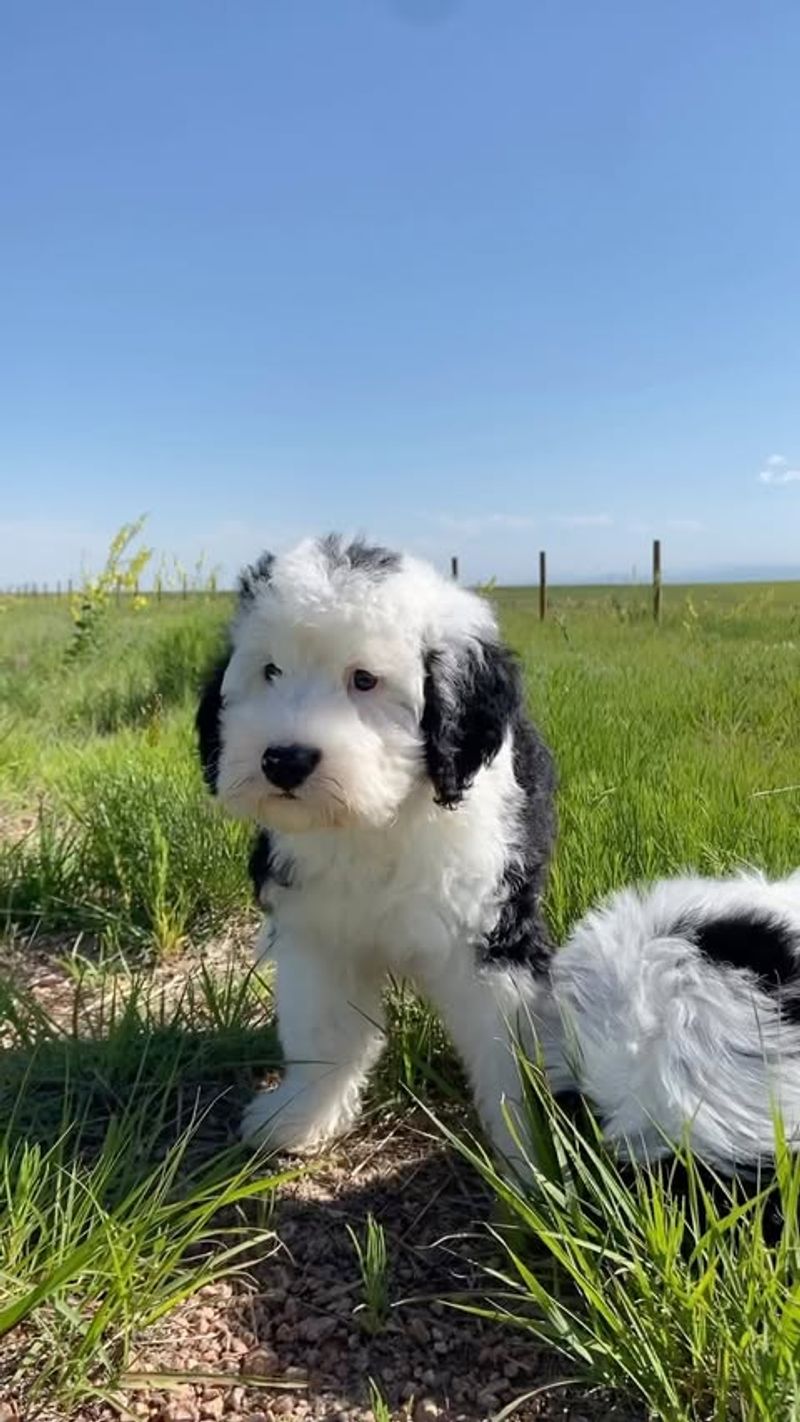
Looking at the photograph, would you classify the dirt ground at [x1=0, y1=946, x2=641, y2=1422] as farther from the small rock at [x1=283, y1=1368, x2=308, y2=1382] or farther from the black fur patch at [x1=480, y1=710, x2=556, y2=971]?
the black fur patch at [x1=480, y1=710, x2=556, y2=971]

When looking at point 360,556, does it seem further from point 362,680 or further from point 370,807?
point 370,807

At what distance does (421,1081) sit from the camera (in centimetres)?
255

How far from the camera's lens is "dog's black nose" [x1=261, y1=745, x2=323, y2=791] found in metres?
2.01

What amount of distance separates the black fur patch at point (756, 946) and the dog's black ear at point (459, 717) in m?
0.55

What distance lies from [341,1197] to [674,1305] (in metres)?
0.91

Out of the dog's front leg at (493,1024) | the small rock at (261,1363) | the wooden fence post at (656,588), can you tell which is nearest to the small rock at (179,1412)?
the small rock at (261,1363)

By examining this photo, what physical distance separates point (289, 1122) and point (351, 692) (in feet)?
3.39

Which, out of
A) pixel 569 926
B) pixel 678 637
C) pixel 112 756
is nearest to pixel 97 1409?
pixel 569 926

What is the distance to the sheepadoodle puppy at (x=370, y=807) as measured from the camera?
82.6 inches

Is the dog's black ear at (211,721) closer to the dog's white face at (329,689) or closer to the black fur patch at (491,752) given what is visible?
the dog's white face at (329,689)

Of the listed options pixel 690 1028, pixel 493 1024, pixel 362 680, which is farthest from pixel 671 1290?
pixel 362 680

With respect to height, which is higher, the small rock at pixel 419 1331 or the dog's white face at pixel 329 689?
the dog's white face at pixel 329 689

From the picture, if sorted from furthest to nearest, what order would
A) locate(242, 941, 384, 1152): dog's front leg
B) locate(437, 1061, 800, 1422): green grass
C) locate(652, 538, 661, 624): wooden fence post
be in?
locate(652, 538, 661, 624): wooden fence post
locate(242, 941, 384, 1152): dog's front leg
locate(437, 1061, 800, 1422): green grass

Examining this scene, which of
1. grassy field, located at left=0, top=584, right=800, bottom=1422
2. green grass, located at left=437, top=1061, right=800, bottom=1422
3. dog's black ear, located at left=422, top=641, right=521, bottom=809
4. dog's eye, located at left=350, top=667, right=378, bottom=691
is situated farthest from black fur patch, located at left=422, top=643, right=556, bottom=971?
green grass, located at left=437, top=1061, right=800, bottom=1422
